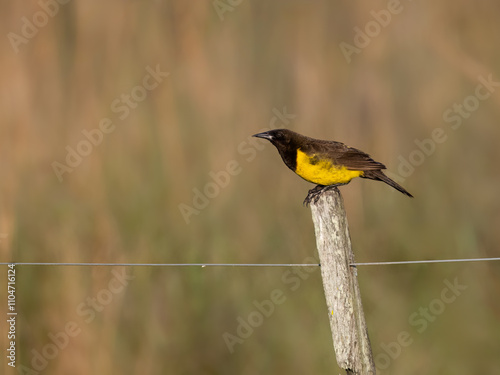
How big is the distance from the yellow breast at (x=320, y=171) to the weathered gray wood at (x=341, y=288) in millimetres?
219

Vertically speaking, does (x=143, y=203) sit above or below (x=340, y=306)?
above

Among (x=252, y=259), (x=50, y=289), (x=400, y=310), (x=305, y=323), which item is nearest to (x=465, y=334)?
(x=400, y=310)

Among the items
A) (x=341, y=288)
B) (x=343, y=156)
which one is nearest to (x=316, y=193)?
(x=343, y=156)

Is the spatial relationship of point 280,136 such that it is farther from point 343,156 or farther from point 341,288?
point 341,288

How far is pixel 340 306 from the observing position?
3.05 metres

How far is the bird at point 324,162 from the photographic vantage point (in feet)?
10.8

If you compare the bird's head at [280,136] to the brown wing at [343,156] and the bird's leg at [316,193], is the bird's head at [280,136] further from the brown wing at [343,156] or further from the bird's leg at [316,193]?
the bird's leg at [316,193]

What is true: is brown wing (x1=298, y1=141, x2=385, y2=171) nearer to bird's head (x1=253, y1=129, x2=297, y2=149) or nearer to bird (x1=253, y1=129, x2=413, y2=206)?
bird (x1=253, y1=129, x2=413, y2=206)

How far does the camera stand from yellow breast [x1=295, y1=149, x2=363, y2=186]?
129 inches

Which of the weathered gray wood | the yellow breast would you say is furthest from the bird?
the weathered gray wood

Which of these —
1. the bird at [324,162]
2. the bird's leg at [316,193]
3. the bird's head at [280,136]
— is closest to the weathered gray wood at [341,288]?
the bird's leg at [316,193]

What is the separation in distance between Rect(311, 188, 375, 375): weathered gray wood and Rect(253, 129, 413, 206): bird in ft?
0.65

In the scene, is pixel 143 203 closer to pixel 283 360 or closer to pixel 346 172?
pixel 283 360

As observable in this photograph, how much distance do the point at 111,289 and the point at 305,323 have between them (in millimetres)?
1041
